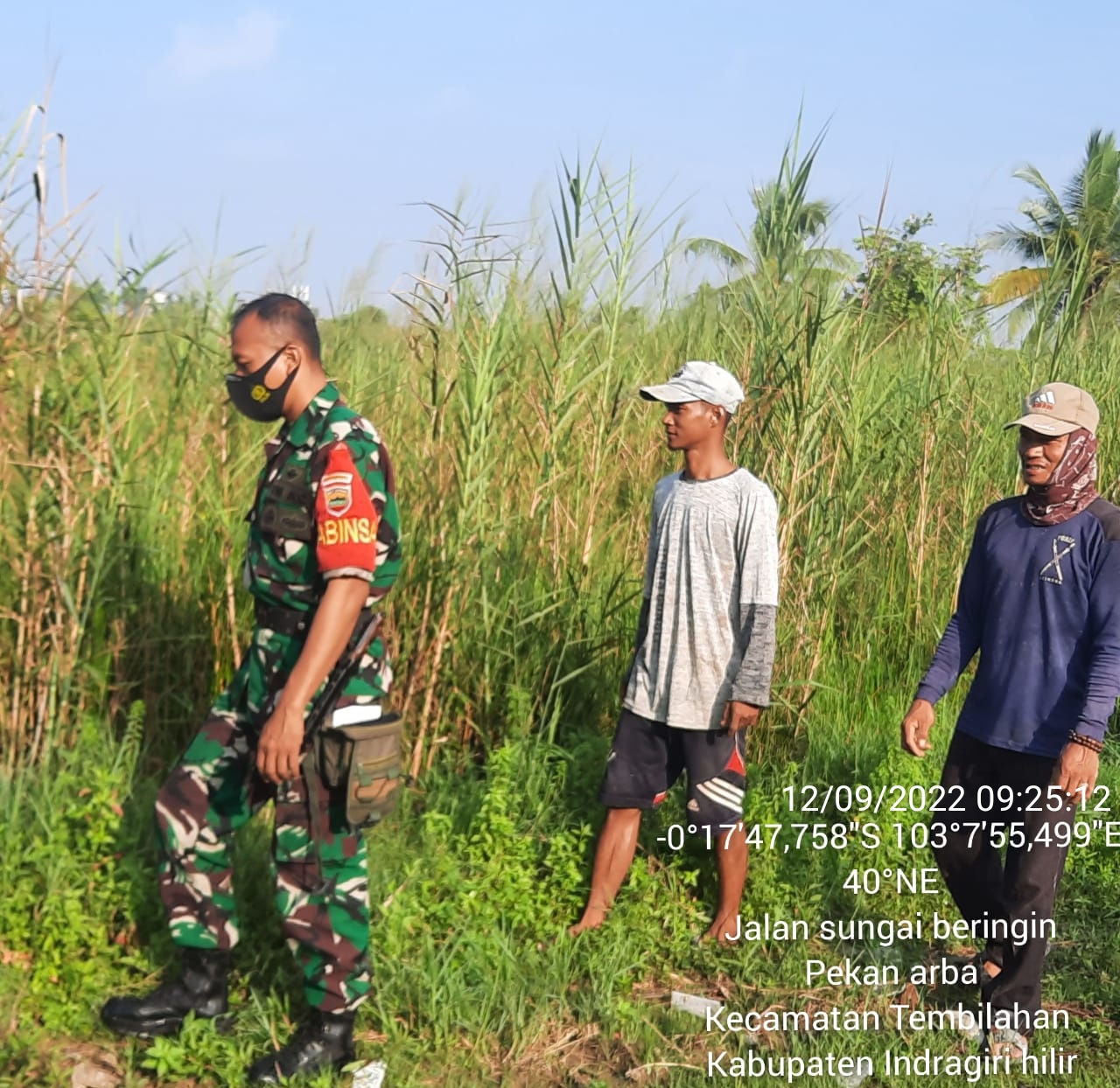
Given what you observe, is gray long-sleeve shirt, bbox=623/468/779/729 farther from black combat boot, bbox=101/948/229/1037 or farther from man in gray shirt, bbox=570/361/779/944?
black combat boot, bbox=101/948/229/1037

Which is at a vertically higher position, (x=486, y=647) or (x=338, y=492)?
(x=338, y=492)

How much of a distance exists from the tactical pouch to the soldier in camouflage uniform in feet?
0.17

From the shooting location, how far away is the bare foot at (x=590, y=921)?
13.1 feet

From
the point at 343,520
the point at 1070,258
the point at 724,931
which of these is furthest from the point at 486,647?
the point at 1070,258

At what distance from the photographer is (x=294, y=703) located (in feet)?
9.41

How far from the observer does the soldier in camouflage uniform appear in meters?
2.93

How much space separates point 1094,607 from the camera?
340cm

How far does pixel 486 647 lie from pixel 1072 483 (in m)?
2.11

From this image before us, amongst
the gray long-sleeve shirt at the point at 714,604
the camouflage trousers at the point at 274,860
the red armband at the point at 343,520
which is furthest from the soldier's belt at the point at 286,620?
the gray long-sleeve shirt at the point at 714,604

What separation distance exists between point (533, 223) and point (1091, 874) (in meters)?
3.31

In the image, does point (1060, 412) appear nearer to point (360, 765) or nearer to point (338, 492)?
point (338, 492)

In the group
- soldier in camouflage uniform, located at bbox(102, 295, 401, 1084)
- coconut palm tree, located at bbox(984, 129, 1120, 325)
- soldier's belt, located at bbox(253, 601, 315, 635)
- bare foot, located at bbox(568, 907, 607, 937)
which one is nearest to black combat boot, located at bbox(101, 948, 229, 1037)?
soldier in camouflage uniform, located at bbox(102, 295, 401, 1084)

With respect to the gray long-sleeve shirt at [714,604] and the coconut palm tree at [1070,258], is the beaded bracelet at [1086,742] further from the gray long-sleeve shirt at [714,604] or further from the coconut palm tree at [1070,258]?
the coconut palm tree at [1070,258]

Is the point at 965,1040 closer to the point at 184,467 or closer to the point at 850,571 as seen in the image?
the point at 850,571
